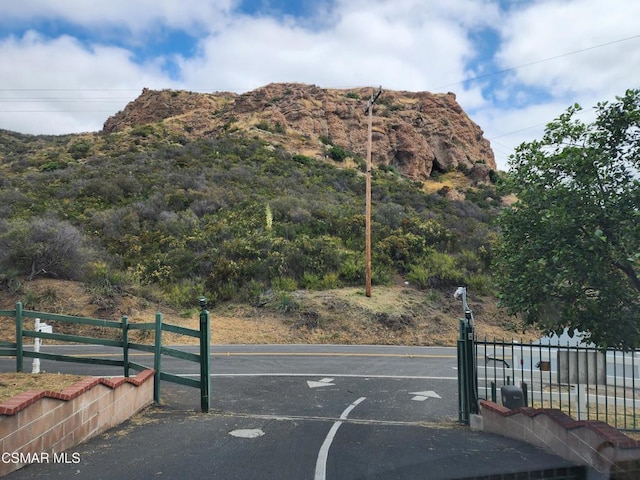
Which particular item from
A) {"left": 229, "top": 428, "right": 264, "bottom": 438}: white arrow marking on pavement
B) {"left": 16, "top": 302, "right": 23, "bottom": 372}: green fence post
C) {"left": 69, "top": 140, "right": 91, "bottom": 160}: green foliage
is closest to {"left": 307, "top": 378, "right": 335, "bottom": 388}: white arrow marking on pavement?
{"left": 229, "top": 428, "right": 264, "bottom": 438}: white arrow marking on pavement

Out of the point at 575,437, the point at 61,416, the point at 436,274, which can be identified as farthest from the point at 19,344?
the point at 436,274

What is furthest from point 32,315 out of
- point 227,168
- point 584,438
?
point 227,168

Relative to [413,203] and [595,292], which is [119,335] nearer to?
[595,292]

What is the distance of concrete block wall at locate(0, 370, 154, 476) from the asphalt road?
0.17 m

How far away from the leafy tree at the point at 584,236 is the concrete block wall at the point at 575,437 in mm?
1015

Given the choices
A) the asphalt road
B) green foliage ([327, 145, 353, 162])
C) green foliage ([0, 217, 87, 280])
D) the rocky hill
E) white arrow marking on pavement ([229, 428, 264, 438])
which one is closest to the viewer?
the asphalt road

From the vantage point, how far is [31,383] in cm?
Answer: 689

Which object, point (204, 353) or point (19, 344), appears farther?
point (19, 344)

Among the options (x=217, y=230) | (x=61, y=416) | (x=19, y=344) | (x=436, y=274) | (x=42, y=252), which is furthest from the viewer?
(x=217, y=230)

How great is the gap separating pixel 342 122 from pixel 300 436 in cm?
6195

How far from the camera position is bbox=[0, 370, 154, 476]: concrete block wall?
4.41 m

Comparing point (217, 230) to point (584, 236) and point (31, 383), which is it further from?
point (584, 236)

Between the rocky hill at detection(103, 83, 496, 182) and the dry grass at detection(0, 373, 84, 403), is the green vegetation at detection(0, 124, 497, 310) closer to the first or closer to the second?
the dry grass at detection(0, 373, 84, 403)

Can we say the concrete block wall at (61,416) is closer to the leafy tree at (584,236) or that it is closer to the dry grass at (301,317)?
the leafy tree at (584,236)
